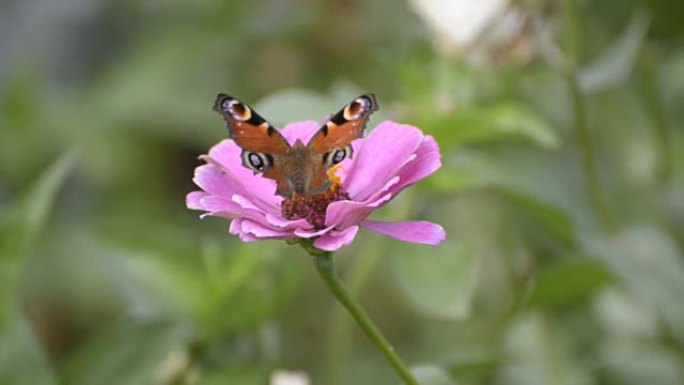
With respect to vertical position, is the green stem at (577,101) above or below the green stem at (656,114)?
below

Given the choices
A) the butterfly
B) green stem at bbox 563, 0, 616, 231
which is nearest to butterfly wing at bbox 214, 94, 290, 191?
the butterfly

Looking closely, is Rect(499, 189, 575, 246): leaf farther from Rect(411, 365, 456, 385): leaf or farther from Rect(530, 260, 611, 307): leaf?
Rect(411, 365, 456, 385): leaf

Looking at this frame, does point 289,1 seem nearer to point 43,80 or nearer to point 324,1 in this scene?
point 324,1

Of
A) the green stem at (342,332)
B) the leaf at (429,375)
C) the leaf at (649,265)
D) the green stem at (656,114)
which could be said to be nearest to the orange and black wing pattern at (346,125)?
the leaf at (429,375)

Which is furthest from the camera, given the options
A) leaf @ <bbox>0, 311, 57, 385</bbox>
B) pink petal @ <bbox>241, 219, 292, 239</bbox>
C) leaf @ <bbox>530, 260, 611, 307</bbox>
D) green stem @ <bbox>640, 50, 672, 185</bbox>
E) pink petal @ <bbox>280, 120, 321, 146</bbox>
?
green stem @ <bbox>640, 50, 672, 185</bbox>

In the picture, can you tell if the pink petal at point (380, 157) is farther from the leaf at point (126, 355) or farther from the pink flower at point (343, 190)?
the leaf at point (126, 355)

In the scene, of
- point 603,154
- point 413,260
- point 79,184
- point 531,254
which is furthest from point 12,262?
point 79,184
